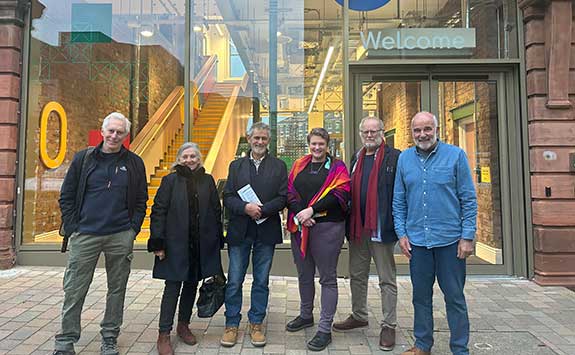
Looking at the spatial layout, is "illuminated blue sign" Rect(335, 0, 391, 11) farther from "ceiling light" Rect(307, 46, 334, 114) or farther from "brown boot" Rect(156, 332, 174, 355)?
"brown boot" Rect(156, 332, 174, 355)

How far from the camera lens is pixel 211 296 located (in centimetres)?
360

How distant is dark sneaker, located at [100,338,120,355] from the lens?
132 inches

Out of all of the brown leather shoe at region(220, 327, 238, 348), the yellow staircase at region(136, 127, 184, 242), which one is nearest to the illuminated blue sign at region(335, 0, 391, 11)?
the yellow staircase at region(136, 127, 184, 242)

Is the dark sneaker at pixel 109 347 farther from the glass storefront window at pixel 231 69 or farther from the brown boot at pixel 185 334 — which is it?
the glass storefront window at pixel 231 69

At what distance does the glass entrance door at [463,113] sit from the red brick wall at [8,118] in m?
4.91

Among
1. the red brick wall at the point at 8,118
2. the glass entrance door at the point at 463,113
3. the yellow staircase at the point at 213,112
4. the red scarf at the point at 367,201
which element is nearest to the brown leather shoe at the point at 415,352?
the red scarf at the point at 367,201

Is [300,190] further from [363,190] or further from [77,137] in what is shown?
[77,137]

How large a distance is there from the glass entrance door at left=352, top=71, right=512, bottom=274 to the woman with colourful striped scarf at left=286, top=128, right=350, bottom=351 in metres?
2.44

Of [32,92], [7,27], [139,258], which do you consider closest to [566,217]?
[139,258]

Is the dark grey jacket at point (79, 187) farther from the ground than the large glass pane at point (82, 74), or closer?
closer

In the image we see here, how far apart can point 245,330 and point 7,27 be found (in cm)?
553

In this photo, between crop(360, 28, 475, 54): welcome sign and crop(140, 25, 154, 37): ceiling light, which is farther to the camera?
crop(140, 25, 154, 37): ceiling light

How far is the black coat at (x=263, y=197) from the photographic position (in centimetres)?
360

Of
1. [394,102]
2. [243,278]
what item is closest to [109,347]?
[243,278]
